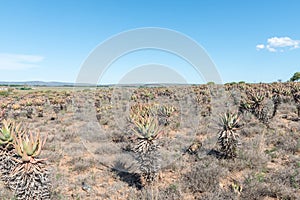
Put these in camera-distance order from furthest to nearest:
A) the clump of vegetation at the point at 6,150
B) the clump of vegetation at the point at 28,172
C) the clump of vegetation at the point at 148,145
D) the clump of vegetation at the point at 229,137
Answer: the clump of vegetation at the point at 229,137 → the clump of vegetation at the point at 148,145 → the clump of vegetation at the point at 6,150 → the clump of vegetation at the point at 28,172

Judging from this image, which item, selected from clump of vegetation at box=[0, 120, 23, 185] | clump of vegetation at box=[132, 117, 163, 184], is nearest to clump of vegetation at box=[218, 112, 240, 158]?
clump of vegetation at box=[132, 117, 163, 184]

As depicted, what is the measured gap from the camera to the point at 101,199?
582 centimetres

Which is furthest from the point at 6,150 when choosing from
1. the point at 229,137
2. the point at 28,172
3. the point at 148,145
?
the point at 229,137

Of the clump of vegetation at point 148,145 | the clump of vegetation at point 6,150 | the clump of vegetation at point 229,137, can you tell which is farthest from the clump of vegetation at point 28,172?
the clump of vegetation at point 229,137

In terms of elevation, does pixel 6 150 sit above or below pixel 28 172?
above

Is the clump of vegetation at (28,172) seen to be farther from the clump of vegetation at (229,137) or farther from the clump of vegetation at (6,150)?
the clump of vegetation at (229,137)

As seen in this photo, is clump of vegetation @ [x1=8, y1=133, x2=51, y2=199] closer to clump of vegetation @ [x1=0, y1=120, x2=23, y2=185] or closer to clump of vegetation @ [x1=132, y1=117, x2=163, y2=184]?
clump of vegetation @ [x1=0, y1=120, x2=23, y2=185]

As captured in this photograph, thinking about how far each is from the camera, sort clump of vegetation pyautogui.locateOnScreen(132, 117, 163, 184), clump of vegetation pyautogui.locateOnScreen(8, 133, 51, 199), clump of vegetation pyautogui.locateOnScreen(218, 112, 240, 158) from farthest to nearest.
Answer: clump of vegetation pyautogui.locateOnScreen(218, 112, 240, 158)
clump of vegetation pyautogui.locateOnScreen(132, 117, 163, 184)
clump of vegetation pyautogui.locateOnScreen(8, 133, 51, 199)

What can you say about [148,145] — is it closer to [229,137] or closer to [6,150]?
[229,137]

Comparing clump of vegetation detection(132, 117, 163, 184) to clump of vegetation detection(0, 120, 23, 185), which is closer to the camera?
clump of vegetation detection(0, 120, 23, 185)

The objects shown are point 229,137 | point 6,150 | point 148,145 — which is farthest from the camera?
point 229,137

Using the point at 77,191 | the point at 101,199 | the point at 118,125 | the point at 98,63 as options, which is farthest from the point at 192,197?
the point at 118,125

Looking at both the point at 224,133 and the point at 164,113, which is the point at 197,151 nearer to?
the point at 224,133

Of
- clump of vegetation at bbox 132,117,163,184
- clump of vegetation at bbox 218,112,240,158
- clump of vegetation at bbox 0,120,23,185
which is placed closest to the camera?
clump of vegetation at bbox 0,120,23,185
